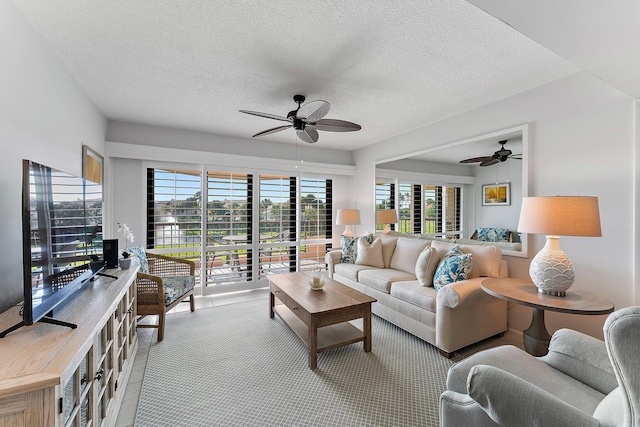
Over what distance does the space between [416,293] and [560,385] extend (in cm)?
142

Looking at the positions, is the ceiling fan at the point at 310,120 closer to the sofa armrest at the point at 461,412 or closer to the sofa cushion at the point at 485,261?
the sofa cushion at the point at 485,261

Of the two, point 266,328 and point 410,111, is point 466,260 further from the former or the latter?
point 266,328

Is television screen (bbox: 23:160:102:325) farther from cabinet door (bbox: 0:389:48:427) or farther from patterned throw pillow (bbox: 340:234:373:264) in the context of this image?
patterned throw pillow (bbox: 340:234:373:264)

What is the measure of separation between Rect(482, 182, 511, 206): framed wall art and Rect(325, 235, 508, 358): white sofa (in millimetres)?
612

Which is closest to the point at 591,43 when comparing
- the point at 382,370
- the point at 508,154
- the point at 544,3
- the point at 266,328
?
the point at 544,3

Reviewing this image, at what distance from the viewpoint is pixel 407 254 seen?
3.59 metres

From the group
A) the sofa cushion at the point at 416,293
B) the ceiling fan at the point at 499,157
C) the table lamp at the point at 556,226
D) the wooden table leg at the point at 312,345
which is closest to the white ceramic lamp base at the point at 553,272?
the table lamp at the point at 556,226

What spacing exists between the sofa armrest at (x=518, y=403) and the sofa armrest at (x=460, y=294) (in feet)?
4.24

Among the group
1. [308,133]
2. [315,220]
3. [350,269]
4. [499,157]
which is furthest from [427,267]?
[315,220]

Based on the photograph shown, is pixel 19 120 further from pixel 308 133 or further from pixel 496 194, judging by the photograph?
pixel 496 194

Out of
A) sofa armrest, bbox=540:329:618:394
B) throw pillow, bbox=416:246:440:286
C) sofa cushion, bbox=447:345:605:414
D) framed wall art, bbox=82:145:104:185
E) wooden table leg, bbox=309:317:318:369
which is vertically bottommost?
wooden table leg, bbox=309:317:318:369

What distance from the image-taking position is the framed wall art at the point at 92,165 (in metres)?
2.71

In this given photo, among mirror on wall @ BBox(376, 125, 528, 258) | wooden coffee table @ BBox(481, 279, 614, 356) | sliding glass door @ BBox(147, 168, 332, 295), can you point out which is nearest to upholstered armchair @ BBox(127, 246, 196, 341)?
sliding glass door @ BBox(147, 168, 332, 295)

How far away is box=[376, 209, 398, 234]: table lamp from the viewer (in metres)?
4.39
